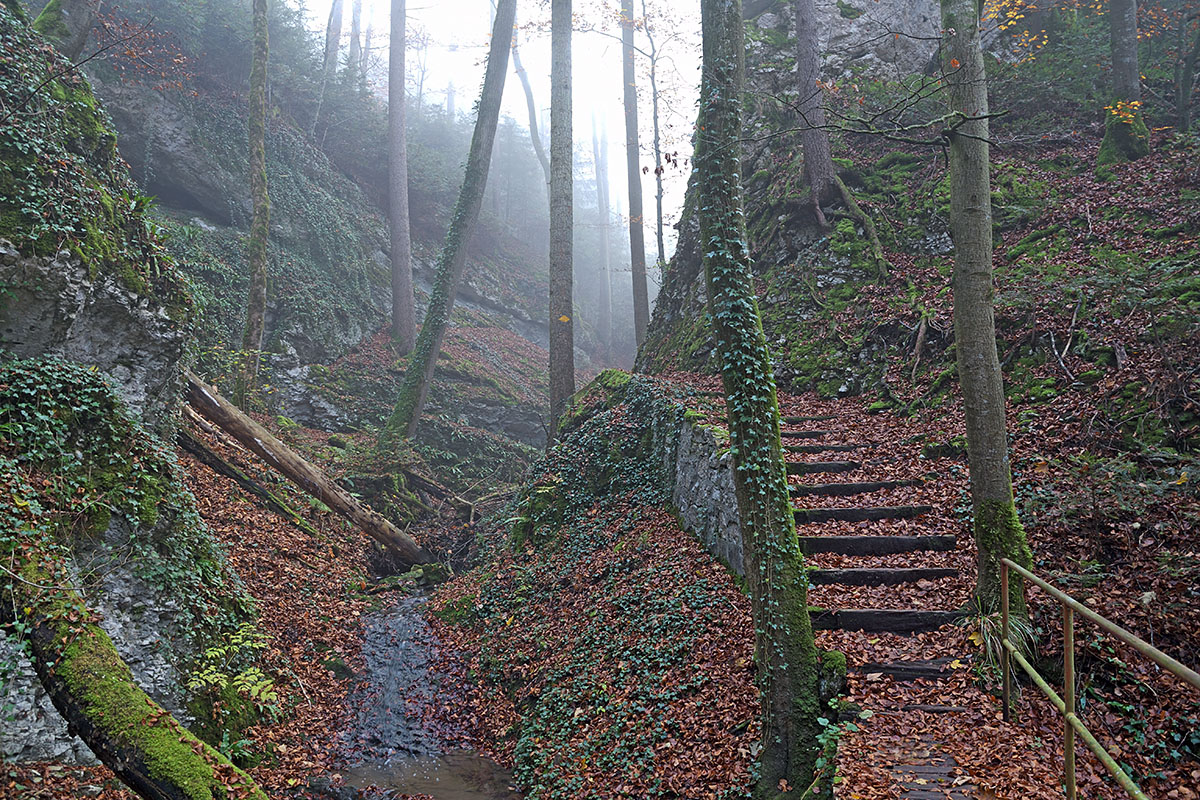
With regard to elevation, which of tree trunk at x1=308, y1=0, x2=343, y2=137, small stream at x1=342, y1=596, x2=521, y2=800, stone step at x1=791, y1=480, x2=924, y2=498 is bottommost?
small stream at x1=342, y1=596, x2=521, y2=800

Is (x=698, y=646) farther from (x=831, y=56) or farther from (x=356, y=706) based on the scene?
(x=831, y=56)

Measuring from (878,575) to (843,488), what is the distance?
1.41 metres

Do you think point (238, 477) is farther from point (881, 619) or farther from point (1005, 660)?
point (1005, 660)

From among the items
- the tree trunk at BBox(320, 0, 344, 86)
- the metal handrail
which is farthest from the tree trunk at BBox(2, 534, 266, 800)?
the tree trunk at BBox(320, 0, 344, 86)

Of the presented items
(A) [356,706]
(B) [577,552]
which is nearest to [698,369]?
(B) [577,552]

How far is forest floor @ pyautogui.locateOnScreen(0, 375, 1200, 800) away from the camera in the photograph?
12.8ft

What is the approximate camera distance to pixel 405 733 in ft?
21.8

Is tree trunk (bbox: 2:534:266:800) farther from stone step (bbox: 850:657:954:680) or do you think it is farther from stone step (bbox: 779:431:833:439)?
stone step (bbox: 779:431:833:439)

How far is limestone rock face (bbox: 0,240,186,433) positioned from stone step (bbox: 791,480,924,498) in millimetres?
7117

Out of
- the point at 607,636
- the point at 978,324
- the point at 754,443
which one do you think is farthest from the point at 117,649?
the point at 978,324

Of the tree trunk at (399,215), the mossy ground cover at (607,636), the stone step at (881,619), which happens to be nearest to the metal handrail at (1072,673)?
the stone step at (881,619)

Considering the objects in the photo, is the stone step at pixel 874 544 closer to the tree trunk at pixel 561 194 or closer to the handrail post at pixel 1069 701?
the handrail post at pixel 1069 701

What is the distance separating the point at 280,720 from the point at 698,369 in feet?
27.8

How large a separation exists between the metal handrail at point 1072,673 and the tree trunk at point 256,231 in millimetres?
11869
